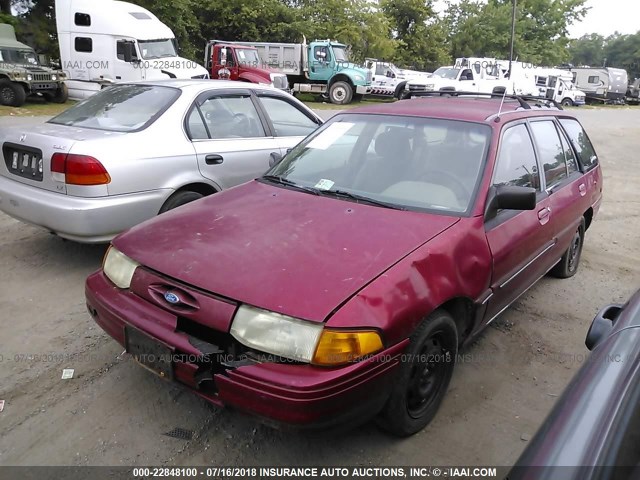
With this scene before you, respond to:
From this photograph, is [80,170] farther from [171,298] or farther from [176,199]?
[171,298]

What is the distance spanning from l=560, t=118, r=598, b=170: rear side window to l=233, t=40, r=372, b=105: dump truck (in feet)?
61.5

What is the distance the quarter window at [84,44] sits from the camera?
16172 millimetres

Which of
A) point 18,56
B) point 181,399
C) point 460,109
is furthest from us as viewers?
point 18,56

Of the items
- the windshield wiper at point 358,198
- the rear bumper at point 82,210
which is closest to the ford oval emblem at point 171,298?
the windshield wiper at point 358,198

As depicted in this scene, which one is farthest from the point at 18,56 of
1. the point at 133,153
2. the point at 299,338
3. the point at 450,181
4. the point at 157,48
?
the point at 299,338

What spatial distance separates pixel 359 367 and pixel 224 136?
3.27m

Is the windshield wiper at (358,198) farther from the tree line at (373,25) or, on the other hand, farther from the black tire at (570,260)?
the tree line at (373,25)

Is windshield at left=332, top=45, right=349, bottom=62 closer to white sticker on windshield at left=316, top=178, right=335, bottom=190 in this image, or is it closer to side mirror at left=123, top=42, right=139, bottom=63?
side mirror at left=123, top=42, right=139, bottom=63

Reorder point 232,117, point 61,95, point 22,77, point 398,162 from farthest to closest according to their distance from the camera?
point 61,95, point 22,77, point 232,117, point 398,162

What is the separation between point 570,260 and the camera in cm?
458

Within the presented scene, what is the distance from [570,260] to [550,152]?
1272 mm

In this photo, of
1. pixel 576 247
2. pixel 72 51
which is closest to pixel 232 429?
pixel 576 247

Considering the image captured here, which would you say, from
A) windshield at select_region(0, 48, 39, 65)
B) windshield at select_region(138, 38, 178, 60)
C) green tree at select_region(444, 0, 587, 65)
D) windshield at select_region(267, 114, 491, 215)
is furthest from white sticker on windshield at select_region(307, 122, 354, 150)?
green tree at select_region(444, 0, 587, 65)

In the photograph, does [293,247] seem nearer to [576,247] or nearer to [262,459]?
[262,459]
